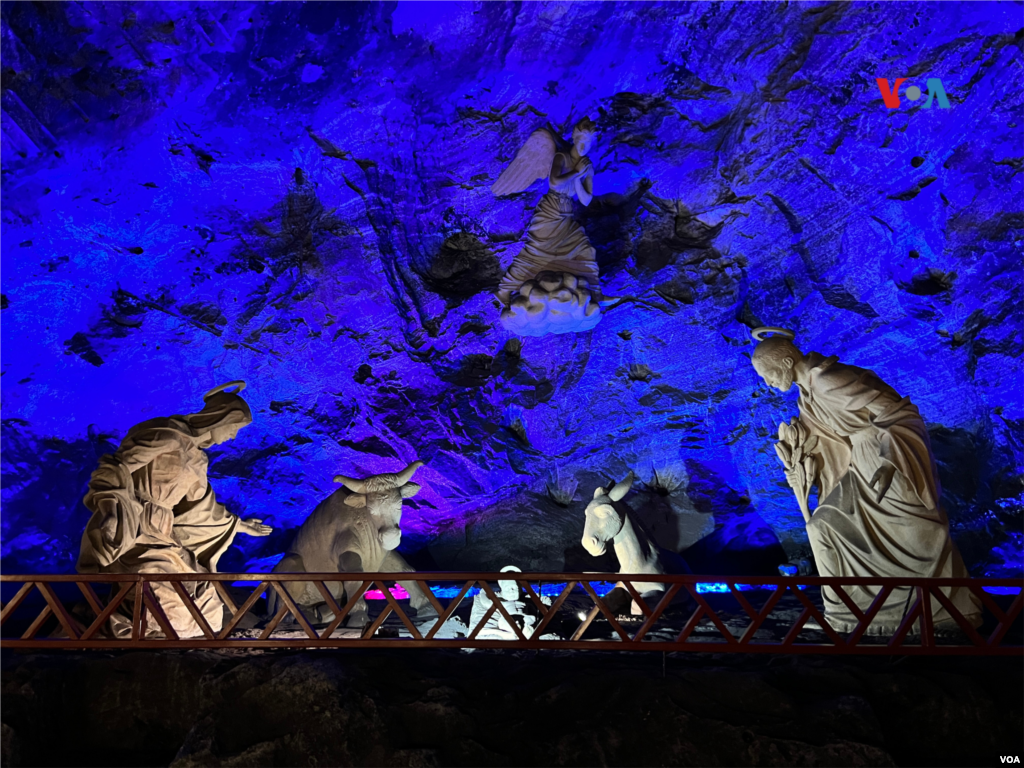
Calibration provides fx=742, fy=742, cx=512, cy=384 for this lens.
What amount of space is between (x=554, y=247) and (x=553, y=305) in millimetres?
A: 810

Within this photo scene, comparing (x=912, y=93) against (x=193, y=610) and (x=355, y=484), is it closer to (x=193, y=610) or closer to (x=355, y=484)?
(x=355, y=484)

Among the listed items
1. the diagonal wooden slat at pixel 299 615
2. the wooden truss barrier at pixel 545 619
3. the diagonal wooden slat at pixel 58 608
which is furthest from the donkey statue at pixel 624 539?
the diagonal wooden slat at pixel 58 608

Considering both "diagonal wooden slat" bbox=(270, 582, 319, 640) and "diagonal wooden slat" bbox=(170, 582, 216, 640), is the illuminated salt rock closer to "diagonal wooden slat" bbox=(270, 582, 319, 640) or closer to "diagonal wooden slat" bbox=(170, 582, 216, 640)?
"diagonal wooden slat" bbox=(270, 582, 319, 640)

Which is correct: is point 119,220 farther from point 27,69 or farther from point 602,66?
point 602,66

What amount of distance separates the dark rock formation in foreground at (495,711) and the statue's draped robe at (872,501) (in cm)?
130

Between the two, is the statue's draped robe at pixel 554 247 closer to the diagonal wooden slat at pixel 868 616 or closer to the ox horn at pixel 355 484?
the ox horn at pixel 355 484

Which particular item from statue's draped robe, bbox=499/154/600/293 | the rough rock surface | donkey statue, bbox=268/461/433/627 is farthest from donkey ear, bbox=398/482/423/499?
statue's draped robe, bbox=499/154/600/293

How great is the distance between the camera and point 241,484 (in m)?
9.60

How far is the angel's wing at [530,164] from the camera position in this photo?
7.95 m

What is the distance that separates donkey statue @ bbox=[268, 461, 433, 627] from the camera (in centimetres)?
764

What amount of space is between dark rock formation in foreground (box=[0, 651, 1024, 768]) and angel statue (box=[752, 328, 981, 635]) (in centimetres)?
131

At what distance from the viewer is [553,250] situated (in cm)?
827

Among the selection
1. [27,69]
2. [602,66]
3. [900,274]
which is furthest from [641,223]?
[27,69]

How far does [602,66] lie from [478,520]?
5.77 m
